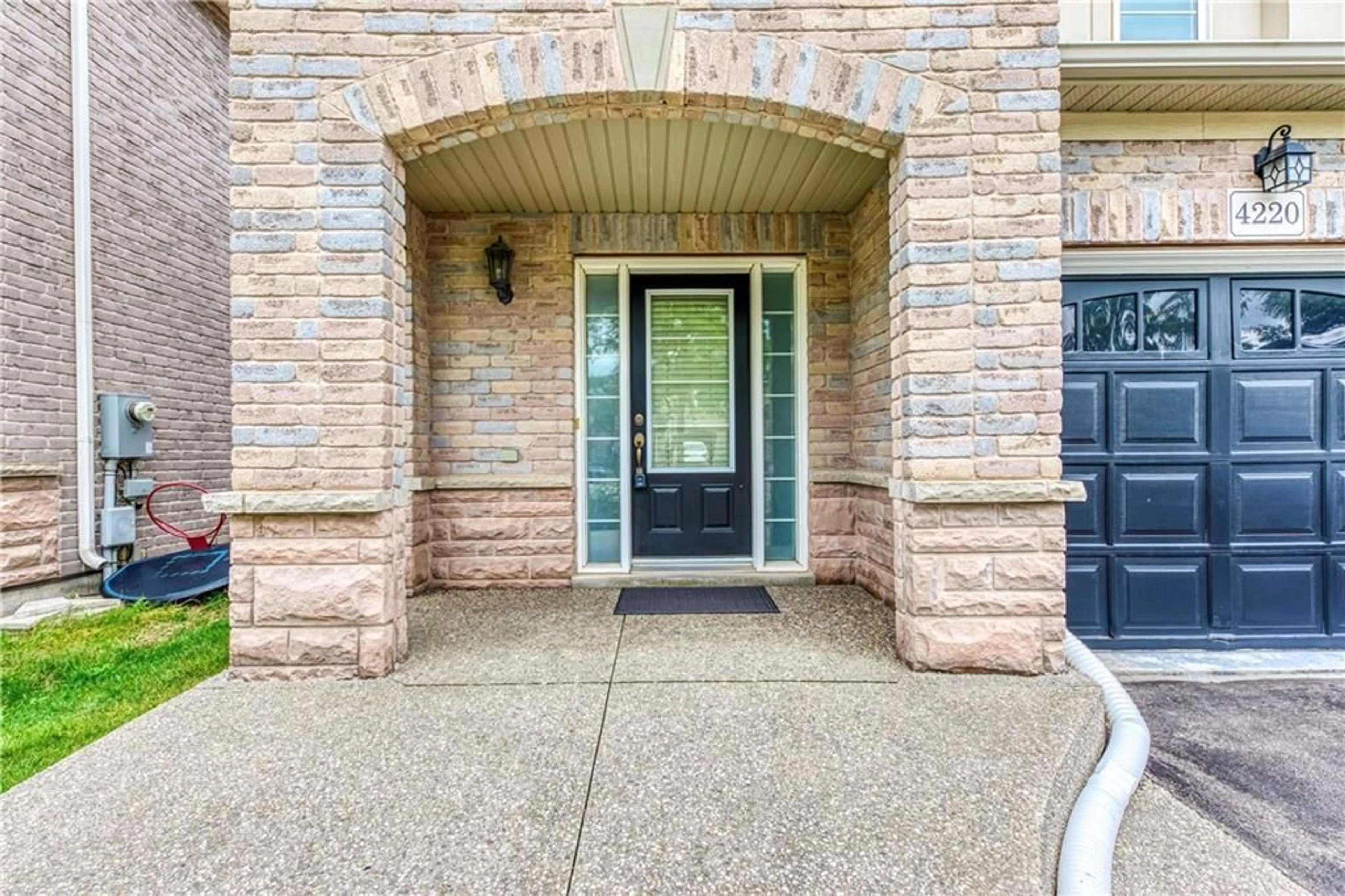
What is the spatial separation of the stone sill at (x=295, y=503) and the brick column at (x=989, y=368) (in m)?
2.12

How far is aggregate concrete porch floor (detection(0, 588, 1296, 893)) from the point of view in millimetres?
1415

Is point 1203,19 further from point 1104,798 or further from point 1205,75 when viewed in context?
point 1104,798

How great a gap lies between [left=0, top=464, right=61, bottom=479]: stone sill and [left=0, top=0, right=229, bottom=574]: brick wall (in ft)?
0.14

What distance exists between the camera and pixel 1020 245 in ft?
8.00

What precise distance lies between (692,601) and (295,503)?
2014 millimetres

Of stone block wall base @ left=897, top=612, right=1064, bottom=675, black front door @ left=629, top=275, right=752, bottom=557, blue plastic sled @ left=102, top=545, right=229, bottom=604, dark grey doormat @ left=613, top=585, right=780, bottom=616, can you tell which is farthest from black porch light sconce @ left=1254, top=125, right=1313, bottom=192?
blue plastic sled @ left=102, top=545, right=229, bottom=604

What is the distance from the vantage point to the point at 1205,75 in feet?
9.19

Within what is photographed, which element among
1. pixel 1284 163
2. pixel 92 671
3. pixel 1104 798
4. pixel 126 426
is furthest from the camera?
pixel 126 426

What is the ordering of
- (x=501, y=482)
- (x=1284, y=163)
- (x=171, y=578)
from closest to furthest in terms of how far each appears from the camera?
(x=1284, y=163) → (x=501, y=482) → (x=171, y=578)

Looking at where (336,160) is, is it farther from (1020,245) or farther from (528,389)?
(1020,245)

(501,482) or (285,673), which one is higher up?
(501,482)

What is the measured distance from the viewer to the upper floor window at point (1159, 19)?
307cm

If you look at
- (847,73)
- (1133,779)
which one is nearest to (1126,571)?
(1133,779)

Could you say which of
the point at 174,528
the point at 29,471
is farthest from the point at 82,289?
the point at 174,528
